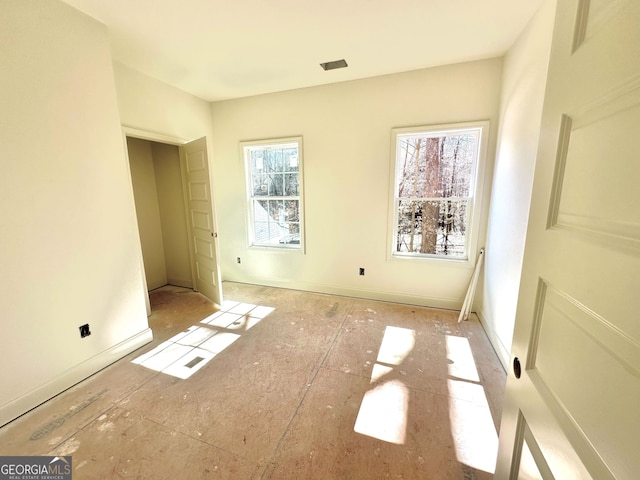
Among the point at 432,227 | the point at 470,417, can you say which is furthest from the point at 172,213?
the point at 470,417

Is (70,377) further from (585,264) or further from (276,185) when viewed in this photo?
(585,264)

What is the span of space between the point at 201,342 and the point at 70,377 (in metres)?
0.94

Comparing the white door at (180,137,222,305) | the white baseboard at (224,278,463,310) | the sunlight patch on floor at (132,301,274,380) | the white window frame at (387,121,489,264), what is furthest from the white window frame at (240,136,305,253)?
the white window frame at (387,121,489,264)

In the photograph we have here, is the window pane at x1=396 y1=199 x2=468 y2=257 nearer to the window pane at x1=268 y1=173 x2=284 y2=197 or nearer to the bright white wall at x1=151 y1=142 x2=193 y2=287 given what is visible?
the window pane at x1=268 y1=173 x2=284 y2=197

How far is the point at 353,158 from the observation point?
3.30 meters

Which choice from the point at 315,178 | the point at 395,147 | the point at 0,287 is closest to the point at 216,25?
the point at 315,178

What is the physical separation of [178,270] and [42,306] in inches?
90.4

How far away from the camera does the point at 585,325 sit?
55cm

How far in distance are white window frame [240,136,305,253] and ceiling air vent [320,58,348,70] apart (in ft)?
2.89

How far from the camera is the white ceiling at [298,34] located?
1931mm

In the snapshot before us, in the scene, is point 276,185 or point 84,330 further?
point 276,185

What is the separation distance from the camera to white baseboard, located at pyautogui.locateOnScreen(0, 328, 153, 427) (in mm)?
1722

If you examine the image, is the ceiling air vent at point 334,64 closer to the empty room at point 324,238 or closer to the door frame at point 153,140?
the empty room at point 324,238

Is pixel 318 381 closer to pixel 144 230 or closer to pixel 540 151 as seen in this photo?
pixel 540 151
